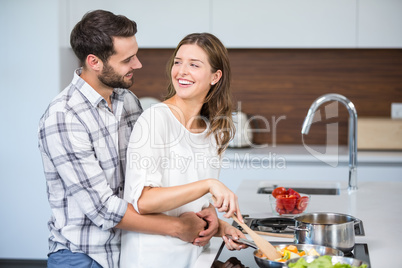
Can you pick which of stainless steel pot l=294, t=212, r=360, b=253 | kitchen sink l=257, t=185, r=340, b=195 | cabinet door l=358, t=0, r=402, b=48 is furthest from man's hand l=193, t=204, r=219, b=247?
cabinet door l=358, t=0, r=402, b=48

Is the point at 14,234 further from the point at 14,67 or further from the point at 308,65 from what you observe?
the point at 308,65

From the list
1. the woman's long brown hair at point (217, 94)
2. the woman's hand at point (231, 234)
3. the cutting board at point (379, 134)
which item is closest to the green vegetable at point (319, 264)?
the woman's hand at point (231, 234)

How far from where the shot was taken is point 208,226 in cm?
163

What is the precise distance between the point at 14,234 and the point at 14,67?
1.11 metres

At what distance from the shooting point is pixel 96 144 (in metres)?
1.63

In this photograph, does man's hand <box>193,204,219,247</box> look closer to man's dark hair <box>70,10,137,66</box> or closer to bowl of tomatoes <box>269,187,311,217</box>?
bowl of tomatoes <box>269,187,311,217</box>

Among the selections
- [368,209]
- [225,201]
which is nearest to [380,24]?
[368,209]

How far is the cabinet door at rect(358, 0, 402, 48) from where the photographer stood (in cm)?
349

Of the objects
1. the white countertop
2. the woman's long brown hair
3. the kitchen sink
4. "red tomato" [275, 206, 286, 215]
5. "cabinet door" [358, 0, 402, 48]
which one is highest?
"cabinet door" [358, 0, 402, 48]

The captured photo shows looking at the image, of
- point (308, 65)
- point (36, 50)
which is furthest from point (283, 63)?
point (36, 50)

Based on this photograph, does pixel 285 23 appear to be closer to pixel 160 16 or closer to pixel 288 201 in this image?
pixel 160 16

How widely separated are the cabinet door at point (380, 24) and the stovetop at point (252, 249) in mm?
2049

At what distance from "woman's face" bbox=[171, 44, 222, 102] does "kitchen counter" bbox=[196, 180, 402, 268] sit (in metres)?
0.48

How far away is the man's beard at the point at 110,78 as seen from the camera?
170 cm
